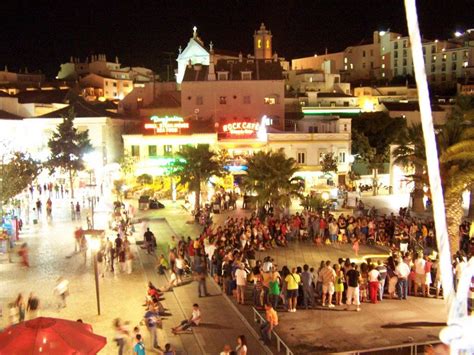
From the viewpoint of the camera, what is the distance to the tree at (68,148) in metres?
43.5

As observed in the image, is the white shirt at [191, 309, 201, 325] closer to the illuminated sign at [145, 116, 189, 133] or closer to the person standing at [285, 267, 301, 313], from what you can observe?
the person standing at [285, 267, 301, 313]

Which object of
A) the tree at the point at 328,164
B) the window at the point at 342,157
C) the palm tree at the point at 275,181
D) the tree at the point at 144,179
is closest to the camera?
the palm tree at the point at 275,181

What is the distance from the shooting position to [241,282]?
53.4ft

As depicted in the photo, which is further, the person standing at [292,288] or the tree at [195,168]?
the tree at [195,168]

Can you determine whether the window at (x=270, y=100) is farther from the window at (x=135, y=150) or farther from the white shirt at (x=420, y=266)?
the white shirt at (x=420, y=266)

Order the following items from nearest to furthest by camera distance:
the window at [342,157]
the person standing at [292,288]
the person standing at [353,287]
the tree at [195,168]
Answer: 1. the person standing at [292,288]
2. the person standing at [353,287]
3. the tree at [195,168]
4. the window at [342,157]

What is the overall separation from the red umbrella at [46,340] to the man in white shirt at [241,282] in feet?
24.4

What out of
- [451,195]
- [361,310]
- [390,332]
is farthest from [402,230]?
[390,332]

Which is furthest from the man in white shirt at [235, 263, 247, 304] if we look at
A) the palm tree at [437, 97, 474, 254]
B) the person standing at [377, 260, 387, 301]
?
the palm tree at [437, 97, 474, 254]

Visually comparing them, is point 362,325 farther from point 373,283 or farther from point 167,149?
point 167,149

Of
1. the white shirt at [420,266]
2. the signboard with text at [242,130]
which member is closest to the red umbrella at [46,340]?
the white shirt at [420,266]

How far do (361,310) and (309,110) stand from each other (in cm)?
5239

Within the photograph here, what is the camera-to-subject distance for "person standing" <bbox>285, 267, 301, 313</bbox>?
15159 millimetres

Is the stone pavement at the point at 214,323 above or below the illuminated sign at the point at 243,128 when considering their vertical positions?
below
